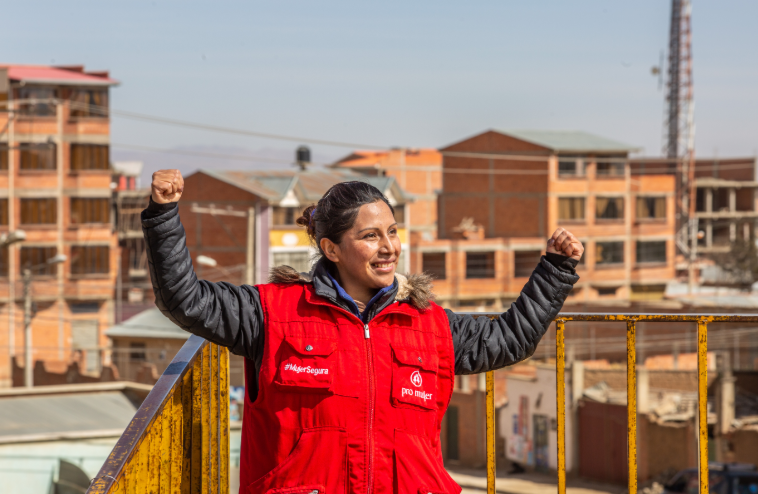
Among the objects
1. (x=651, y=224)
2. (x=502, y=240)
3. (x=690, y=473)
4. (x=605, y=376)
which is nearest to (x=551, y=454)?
(x=605, y=376)

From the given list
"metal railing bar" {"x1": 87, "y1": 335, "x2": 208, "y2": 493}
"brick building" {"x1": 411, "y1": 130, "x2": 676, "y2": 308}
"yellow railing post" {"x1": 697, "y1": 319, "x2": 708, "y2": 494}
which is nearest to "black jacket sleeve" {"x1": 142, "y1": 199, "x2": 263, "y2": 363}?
"metal railing bar" {"x1": 87, "y1": 335, "x2": 208, "y2": 493}

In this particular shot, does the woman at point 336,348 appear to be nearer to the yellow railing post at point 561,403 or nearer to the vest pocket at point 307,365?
the vest pocket at point 307,365

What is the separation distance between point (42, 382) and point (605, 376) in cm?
2235

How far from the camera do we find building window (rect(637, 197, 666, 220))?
5134 cm

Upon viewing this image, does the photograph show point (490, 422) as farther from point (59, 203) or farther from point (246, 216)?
point (59, 203)

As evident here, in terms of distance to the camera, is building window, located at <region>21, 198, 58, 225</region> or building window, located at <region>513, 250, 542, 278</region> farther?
building window, located at <region>513, 250, 542, 278</region>

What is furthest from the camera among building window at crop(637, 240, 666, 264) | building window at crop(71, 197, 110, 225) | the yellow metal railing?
building window at crop(637, 240, 666, 264)

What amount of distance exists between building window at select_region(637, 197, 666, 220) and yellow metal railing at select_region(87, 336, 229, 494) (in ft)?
166

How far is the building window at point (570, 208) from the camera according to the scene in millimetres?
48812

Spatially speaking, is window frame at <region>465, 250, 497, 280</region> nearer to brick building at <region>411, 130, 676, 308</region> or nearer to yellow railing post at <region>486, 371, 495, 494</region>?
brick building at <region>411, 130, 676, 308</region>

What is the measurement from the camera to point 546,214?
159 ft

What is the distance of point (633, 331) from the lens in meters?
3.17

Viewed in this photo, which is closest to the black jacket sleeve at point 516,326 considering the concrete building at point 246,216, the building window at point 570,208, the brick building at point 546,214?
the concrete building at point 246,216

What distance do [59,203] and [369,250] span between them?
4263cm
